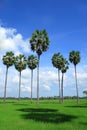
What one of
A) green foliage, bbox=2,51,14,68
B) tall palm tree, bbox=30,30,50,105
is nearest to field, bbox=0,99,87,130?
tall palm tree, bbox=30,30,50,105

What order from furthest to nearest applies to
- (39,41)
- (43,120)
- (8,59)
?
(8,59), (39,41), (43,120)

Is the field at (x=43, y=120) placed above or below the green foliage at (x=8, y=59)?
below

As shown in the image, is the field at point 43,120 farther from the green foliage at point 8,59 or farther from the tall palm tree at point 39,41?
the green foliage at point 8,59

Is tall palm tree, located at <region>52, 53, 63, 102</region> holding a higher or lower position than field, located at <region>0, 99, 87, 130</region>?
higher

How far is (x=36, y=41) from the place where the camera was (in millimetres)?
85562

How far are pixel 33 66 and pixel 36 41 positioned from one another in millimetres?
31646

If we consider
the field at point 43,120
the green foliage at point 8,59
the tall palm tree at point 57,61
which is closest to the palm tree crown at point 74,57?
the tall palm tree at point 57,61

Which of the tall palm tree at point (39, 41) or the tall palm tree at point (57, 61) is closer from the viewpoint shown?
the tall palm tree at point (39, 41)

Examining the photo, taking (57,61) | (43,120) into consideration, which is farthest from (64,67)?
(43,120)

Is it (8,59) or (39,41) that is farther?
(8,59)

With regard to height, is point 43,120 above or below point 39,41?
below

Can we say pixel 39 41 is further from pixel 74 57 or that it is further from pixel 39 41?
pixel 74 57

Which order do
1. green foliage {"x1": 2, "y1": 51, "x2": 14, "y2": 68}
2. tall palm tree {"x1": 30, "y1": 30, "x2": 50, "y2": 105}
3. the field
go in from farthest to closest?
green foliage {"x1": 2, "y1": 51, "x2": 14, "y2": 68}
tall palm tree {"x1": 30, "y1": 30, "x2": 50, "y2": 105}
the field

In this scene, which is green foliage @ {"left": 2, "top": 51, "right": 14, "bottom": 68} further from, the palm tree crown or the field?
the field
